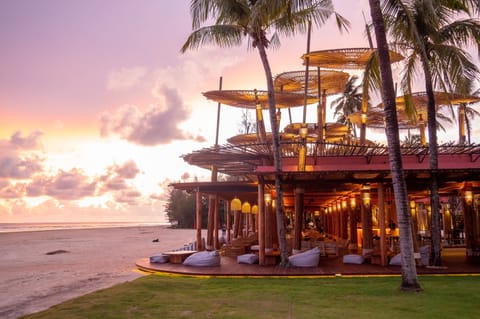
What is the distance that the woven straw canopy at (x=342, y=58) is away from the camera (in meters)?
19.2

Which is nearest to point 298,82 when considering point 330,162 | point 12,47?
point 330,162

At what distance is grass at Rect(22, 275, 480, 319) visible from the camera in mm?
7668

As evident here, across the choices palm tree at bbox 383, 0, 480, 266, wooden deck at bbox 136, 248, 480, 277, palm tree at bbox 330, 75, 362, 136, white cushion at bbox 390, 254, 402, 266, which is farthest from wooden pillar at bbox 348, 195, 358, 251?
palm tree at bbox 330, 75, 362, 136

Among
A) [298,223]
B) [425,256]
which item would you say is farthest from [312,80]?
[425,256]

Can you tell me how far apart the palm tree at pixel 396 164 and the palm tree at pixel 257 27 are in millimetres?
3345

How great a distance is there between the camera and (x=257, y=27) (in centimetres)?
1455

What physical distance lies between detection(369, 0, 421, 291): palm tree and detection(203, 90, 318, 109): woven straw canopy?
417 inches

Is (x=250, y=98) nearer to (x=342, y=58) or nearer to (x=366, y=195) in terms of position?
(x=342, y=58)

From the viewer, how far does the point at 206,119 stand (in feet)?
175

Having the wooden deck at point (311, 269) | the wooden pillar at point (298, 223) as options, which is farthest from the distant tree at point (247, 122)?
the wooden deck at point (311, 269)

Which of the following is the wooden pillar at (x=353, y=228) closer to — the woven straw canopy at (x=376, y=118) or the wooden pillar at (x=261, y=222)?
the wooden pillar at (x=261, y=222)

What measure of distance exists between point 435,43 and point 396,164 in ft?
18.2

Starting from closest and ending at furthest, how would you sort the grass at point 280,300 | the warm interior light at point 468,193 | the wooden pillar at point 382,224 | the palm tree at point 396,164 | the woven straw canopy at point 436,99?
the grass at point 280,300 < the palm tree at point 396,164 < the wooden pillar at point 382,224 < the warm interior light at point 468,193 < the woven straw canopy at point 436,99

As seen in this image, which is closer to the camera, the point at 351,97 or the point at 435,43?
the point at 435,43
